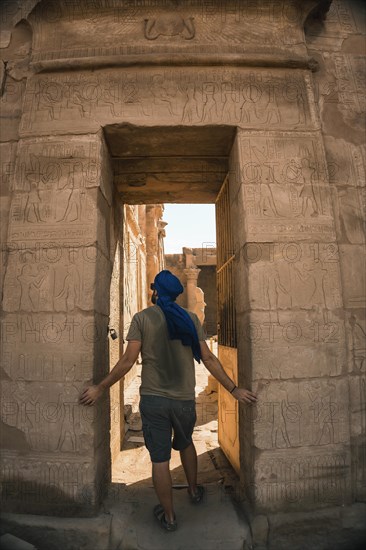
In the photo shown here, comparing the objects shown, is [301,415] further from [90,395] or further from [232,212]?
[232,212]

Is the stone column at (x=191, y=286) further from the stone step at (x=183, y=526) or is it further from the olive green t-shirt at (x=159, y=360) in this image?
the olive green t-shirt at (x=159, y=360)

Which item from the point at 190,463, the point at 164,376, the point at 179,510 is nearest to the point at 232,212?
the point at 164,376

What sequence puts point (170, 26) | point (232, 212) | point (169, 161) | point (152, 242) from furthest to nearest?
1. point (152, 242)
2. point (169, 161)
3. point (232, 212)
4. point (170, 26)

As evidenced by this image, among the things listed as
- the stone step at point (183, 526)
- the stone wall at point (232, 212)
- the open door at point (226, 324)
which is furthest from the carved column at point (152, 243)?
the stone step at point (183, 526)

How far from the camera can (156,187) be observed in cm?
443

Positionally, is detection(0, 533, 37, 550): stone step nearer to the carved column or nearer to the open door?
the open door

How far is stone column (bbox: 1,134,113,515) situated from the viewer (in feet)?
8.79

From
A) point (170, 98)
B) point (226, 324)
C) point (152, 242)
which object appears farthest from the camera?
point (152, 242)

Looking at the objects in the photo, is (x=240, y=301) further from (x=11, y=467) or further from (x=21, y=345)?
(x=11, y=467)

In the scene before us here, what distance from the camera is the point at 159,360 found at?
2.70 m

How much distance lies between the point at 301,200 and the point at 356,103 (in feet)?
3.80

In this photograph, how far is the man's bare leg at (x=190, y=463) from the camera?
2873 millimetres

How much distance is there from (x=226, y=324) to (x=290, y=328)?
1430 mm

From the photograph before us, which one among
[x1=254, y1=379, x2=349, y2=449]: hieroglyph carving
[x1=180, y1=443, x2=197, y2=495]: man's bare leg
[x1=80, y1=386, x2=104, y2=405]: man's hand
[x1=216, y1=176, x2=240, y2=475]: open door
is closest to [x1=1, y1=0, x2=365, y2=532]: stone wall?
[x1=254, y1=379, x2=349, y2=449]: hieroglyph carving
